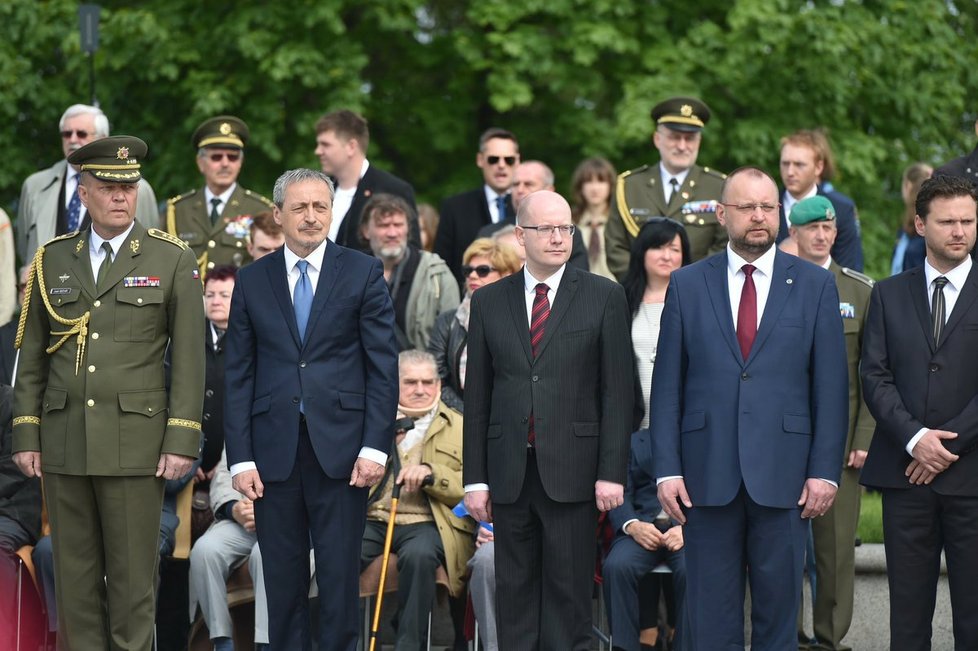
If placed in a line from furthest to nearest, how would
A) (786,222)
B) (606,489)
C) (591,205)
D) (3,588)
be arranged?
(591,205) → (786,222) → (3,588) → (606,489)

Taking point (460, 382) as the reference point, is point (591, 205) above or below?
above

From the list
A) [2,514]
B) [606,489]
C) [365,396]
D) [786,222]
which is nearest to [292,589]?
[365,396]

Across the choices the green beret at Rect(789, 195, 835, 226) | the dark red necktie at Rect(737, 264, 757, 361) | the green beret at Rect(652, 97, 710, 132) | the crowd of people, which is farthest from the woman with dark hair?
the dark red necktie at Rect(737, 264, 757, 361)

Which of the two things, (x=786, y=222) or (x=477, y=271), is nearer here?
(x=477, y=271)

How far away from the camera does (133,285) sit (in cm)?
737

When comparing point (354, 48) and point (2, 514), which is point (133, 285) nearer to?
point (2, 514)

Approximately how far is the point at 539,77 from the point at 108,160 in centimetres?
862

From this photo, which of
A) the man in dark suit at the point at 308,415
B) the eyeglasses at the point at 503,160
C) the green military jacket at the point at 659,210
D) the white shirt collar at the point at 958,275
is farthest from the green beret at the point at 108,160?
the eyeglasses at the point at 503,160

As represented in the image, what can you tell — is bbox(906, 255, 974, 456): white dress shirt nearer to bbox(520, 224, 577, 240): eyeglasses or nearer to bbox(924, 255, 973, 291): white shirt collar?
bbox(924, 255, 973, 291): white shirt collar

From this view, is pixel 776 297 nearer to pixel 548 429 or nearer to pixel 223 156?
pixel 548 429

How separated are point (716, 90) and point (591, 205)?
449cm

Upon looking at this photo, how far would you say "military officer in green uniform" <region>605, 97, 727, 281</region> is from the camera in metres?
9.85

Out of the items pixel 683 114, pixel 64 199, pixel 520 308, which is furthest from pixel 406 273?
pixel 520 308

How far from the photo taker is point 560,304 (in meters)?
7.32
